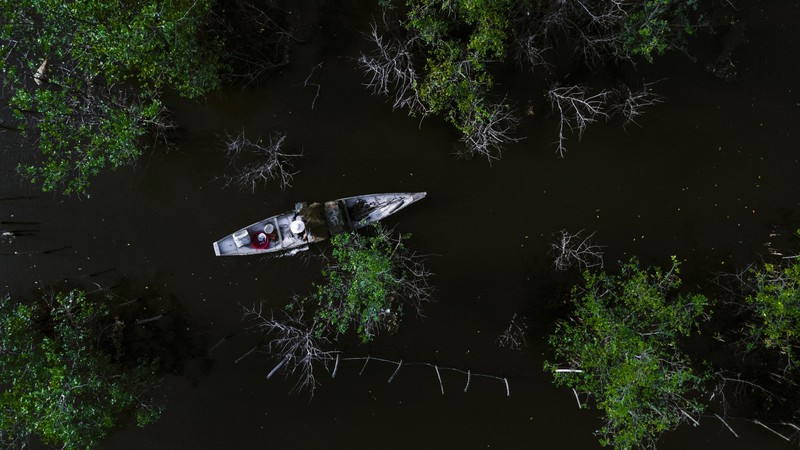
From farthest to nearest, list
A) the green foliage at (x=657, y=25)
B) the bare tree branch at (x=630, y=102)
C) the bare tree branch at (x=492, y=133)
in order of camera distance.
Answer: the bare tree branch at (x=630, y=102) → the bare tree branch at (x=492, y=133) → the green foliage at (x=657, y=25)

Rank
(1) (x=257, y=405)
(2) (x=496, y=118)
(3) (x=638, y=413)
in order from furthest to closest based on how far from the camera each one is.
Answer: (1) (x=257, y=405) → (2) (x=496, y=118) → (3) (x=638, y=413)

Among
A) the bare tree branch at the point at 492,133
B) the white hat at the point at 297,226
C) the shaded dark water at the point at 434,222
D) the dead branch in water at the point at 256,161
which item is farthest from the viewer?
the dead branch in water at the point at 256,161

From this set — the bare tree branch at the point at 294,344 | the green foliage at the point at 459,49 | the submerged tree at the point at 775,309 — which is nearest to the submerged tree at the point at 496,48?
the green foliage at the point at 459,49

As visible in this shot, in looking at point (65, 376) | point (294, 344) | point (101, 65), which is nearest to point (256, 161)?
point (101, 65)

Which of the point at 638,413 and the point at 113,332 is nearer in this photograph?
the point at 638,413

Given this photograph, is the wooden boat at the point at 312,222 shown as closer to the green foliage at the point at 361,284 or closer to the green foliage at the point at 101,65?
the green foliage at the point at 361,284

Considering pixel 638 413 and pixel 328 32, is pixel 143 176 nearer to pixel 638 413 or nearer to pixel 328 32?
pixel 328 32

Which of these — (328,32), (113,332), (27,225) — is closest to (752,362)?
(328,32)
